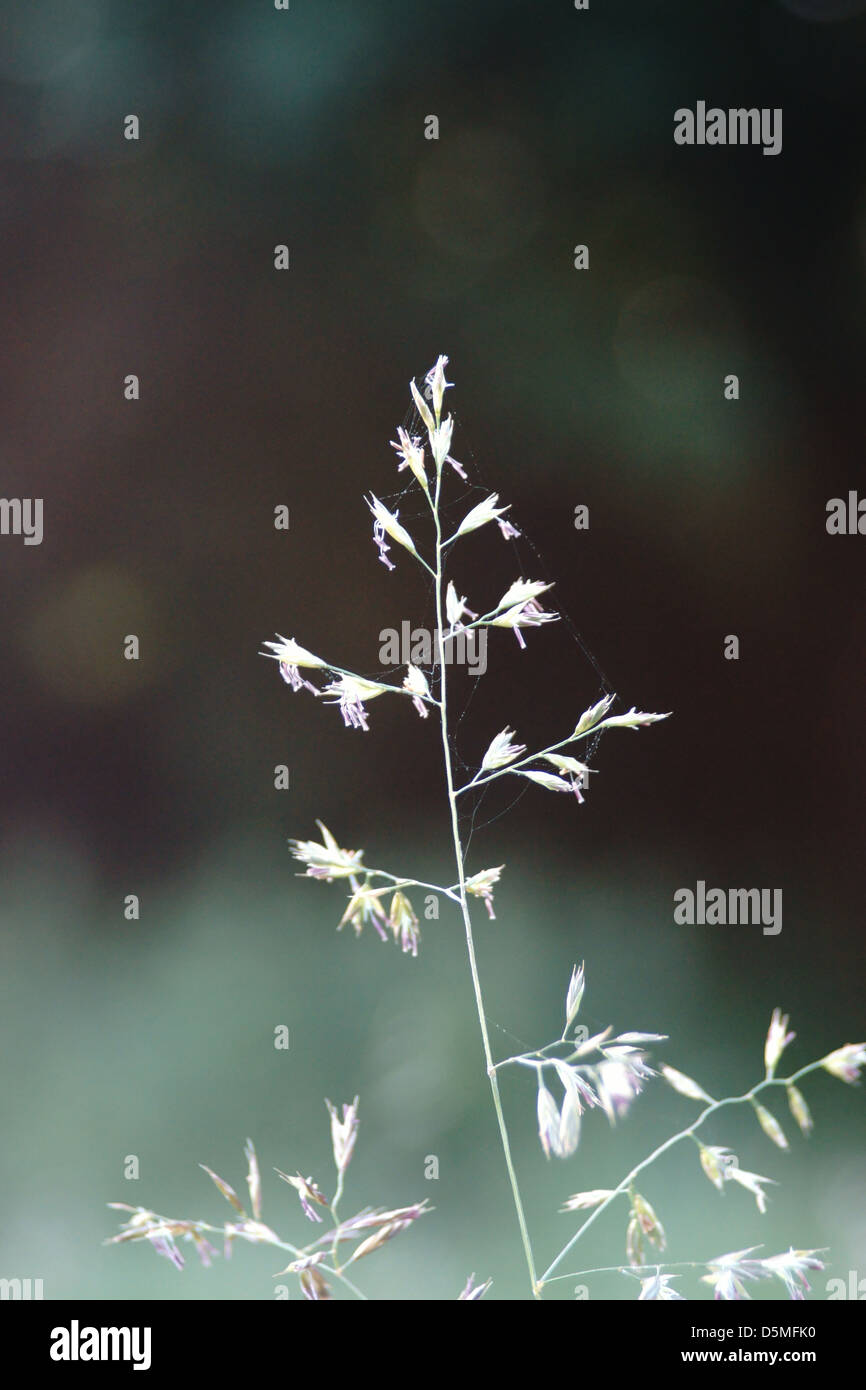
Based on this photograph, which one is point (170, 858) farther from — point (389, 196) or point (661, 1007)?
point (389, 196)

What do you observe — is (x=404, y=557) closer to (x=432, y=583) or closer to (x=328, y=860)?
(x=432, y=583)

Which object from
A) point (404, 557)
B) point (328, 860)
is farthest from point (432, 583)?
point (328, 860)

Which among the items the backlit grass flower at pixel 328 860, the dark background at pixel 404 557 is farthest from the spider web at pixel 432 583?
the backlit grass flower at pixel 328 860

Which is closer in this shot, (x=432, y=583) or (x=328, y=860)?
(x=328, y=860)

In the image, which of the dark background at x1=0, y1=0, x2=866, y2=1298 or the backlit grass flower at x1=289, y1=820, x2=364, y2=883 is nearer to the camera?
the backlit grass flower at x1=289, y1=820, x2=364, y2=883

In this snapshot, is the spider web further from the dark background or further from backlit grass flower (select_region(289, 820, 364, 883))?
backlit grass flower (select_region(289, 820, 364, 883))

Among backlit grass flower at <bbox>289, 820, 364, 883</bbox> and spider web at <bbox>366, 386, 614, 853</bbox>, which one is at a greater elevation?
spider web at <bbox>366, 386, 614, 853</bbox>

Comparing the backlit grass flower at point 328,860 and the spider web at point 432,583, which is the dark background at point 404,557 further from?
the backlit grass flower at point 328,860

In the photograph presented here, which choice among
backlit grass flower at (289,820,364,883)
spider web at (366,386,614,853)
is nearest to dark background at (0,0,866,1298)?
spider web at (366,386,614,853)
